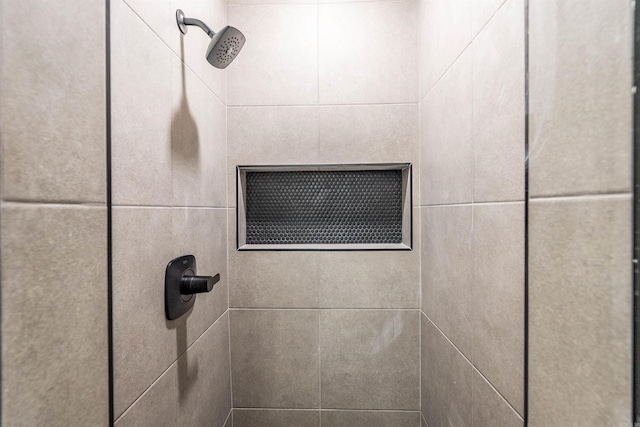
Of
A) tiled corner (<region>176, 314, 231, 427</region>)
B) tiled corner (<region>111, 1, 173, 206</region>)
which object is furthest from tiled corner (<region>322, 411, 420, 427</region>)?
tiled corner (<region>111, 1, 173, 206</region>)

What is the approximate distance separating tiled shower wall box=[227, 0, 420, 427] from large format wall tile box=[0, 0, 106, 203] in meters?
0.74

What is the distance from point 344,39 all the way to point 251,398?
1.53 meters

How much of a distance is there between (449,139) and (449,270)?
16.2 inches

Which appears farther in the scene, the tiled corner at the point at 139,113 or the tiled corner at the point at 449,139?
the tiled corner at the point at 449,139

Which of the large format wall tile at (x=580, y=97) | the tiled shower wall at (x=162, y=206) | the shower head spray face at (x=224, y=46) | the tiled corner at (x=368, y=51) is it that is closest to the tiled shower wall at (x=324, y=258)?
the tiled corner at (x=368, y=51)

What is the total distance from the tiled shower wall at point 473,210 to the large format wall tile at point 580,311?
53 mm

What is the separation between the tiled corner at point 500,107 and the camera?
24.5 inches

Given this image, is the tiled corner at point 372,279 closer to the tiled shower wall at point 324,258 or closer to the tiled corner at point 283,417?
the tiled shower wall at point 324,258

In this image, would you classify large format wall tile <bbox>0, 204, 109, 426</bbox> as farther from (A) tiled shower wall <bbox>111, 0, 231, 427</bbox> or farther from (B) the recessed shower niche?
(B) the recessed shower niche

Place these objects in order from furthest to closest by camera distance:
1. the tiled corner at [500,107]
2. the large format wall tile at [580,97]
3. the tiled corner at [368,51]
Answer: the tiled corner at [368,51] → the tiled corner at [500,107] → the large format wall tile at [580,97]

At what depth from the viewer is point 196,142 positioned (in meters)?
1.00

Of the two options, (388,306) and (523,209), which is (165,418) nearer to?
(388,306)

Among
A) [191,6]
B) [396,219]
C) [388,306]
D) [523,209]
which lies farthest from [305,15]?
[388,306]

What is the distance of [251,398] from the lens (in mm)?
1312
